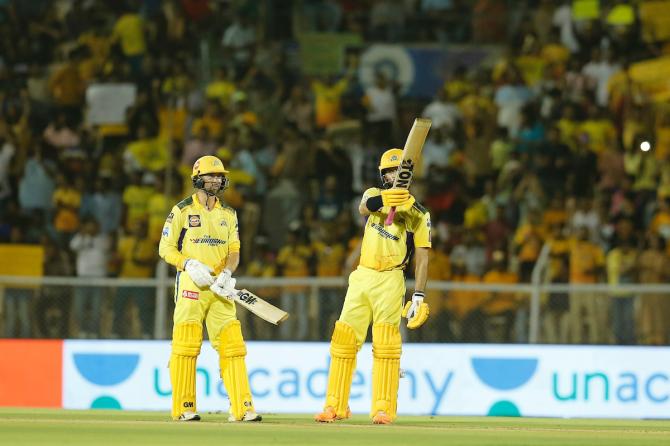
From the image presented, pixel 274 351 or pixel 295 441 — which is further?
pixel 274 351

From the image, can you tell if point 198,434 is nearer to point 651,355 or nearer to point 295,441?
point 295,441

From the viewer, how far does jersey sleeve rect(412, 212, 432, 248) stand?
12.0 metres

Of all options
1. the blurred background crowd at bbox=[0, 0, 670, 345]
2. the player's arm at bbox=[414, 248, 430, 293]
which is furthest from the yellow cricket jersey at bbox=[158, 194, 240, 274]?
the blurred background crowd at bbox=[0, 0, 670, 345]

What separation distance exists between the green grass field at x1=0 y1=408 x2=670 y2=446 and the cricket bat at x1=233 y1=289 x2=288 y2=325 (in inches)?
32.8

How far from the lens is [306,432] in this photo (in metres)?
11.3

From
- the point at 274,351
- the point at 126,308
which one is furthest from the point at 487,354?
the point at 126,308

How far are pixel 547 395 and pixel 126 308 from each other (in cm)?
445

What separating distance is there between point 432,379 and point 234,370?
3632mm

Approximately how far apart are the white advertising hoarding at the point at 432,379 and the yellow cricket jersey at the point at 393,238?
3.28 metres

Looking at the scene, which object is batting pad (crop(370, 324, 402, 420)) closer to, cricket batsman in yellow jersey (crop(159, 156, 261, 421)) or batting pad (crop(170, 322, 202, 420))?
cricket batsman in yellow jersey (crop(159, 156, 261, 421))

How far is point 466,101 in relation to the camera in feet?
68.1

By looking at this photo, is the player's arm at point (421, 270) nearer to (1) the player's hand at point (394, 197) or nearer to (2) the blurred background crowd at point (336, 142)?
(1) the player's hand at point (394, 197)

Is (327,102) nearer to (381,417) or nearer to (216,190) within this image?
(216,190)

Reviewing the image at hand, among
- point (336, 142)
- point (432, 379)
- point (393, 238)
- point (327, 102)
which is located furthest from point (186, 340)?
point (327, 102)
